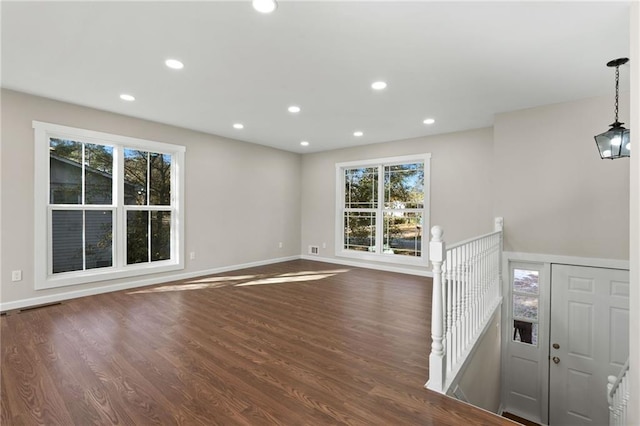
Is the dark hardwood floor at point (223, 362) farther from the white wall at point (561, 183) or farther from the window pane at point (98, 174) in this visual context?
the white wall at point (561, 183)

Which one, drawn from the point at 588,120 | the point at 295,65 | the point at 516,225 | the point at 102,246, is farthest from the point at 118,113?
the point at 588,120

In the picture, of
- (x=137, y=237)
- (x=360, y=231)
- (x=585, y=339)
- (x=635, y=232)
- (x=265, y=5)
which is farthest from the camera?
(x=360, y=231)

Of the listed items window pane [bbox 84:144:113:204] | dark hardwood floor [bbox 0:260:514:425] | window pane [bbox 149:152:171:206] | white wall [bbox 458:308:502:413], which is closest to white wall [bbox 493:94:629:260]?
white wall [bbox 458:308:502:413]

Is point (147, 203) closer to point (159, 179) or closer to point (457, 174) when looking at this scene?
point (159, 179)

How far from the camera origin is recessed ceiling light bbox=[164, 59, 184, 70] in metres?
2.84

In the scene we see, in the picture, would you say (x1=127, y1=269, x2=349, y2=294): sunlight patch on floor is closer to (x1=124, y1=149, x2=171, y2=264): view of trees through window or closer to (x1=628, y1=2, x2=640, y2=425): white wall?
(x1=124, y1=149, x2=171, y2=264): view of trees through window

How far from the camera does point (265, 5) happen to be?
A: 2.05 meters

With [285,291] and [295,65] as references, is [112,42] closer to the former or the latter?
[295,65]

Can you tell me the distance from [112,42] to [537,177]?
16.6 ft

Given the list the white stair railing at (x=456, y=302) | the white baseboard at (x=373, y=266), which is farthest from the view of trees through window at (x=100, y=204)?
the white stair railing at (x=456, y=302)

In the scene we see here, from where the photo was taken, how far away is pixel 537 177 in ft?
13.0

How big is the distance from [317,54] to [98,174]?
375cm

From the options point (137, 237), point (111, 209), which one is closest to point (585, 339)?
point (137, 237)

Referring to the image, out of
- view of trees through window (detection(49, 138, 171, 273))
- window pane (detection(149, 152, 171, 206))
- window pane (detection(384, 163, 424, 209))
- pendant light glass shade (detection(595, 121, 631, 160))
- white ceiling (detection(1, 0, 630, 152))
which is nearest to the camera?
white ceiling (detection(1, 0, 630, 152))
